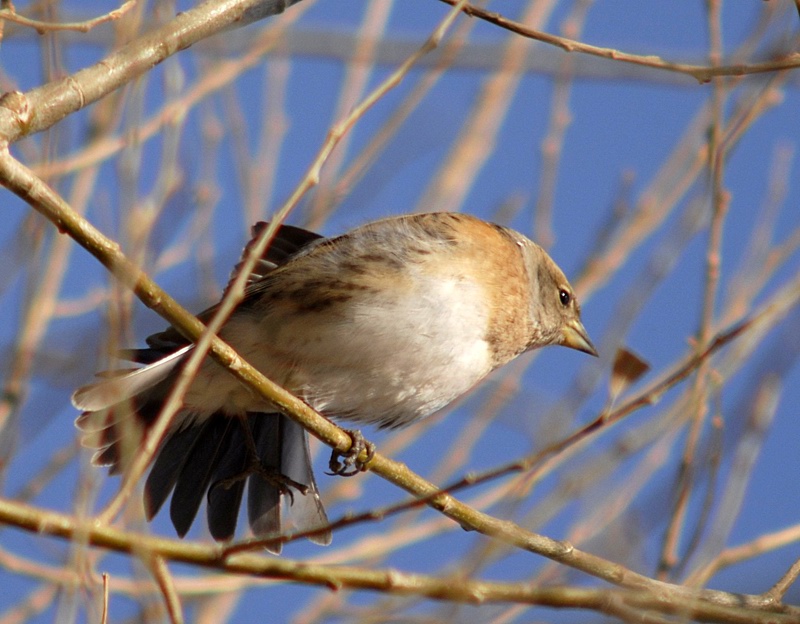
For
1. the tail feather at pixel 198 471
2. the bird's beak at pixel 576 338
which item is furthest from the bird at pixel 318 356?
the bird's beak at pixel 576 338

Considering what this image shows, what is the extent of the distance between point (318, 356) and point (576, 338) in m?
1.45

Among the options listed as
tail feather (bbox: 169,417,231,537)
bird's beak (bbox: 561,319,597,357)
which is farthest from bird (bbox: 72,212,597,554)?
bird's beak (bbox: 561,319,597,357)

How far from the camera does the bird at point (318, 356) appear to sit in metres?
3.60

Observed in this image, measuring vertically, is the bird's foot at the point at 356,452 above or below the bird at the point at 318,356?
below

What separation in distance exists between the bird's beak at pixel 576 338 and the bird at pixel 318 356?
0.36m

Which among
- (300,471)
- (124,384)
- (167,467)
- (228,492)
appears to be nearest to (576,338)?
(300,471)

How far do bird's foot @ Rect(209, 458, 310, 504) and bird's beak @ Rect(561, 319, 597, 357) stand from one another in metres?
1.35

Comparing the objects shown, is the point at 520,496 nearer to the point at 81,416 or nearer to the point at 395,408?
the point at 395,408

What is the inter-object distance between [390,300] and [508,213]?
1.50 meters

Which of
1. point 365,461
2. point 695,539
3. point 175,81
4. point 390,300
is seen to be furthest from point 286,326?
point 695,539

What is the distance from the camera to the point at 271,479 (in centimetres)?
401

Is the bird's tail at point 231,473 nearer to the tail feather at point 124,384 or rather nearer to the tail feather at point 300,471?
the tail feather at point 300,471

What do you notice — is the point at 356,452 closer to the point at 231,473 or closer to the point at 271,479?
the point at 271,479

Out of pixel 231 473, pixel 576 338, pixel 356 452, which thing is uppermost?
pixel 576 338
